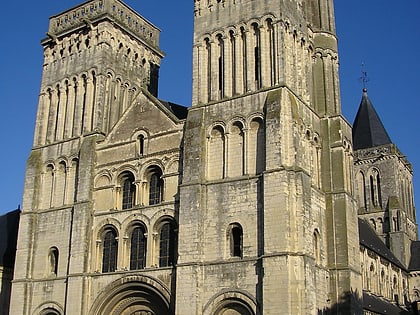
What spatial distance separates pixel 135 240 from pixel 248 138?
21.3 feet

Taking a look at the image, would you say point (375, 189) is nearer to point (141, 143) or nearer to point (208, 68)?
point (208, 68)

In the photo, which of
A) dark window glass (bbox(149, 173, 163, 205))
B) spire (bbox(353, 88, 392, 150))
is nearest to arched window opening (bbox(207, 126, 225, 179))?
dark window glass (bbox(149, 173, 163, 205))

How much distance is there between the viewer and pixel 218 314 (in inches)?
906

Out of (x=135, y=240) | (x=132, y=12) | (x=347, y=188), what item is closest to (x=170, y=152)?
(x=135, y=240)

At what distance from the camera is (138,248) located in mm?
26078

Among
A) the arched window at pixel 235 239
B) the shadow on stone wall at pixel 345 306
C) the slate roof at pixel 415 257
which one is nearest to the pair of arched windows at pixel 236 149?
the arched window at pixel 235 239

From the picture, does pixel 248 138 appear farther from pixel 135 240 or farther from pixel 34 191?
pixel 34 191

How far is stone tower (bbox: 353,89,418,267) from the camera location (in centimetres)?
4491

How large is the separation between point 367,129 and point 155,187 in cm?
2867

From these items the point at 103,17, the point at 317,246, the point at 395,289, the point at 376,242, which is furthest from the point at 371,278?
the point at 103,17

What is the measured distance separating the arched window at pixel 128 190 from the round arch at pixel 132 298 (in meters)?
3.38

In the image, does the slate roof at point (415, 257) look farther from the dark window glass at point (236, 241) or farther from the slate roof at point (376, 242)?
the dark window glass at point (236, 241)

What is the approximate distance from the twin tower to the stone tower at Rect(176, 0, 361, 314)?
0.18 ft

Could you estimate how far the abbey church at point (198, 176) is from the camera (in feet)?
75.7
